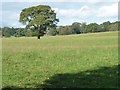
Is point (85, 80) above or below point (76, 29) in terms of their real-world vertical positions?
below

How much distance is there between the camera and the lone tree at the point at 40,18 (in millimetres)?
106500

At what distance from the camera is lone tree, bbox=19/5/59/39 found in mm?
106500

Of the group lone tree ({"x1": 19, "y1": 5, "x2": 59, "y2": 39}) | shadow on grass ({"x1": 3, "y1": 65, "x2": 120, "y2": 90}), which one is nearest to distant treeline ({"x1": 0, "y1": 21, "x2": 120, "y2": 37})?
lone tree ({"x1": 19, "y1": 5, "x2": 59, "y2": 39})

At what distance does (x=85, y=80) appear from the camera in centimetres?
1355

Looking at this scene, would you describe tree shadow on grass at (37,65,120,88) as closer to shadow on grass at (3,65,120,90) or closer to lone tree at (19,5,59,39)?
shadow on grass at (3,65,120,90)

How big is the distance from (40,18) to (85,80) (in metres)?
93.7

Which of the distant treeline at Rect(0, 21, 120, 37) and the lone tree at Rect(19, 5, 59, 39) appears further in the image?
the distant treeline at Rect(0, 21, 120, 37)

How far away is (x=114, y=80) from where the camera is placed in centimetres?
1353

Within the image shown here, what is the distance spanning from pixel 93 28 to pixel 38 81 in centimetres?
13299

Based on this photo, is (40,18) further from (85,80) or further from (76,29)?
(85,80)

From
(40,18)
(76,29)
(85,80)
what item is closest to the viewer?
(85,80)

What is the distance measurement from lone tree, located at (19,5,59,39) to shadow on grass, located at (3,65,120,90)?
90491 millimetres

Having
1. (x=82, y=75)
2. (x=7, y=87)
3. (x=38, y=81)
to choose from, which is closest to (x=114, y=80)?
(x=82, y=75)

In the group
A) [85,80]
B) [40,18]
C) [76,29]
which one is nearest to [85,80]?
[85,80]
